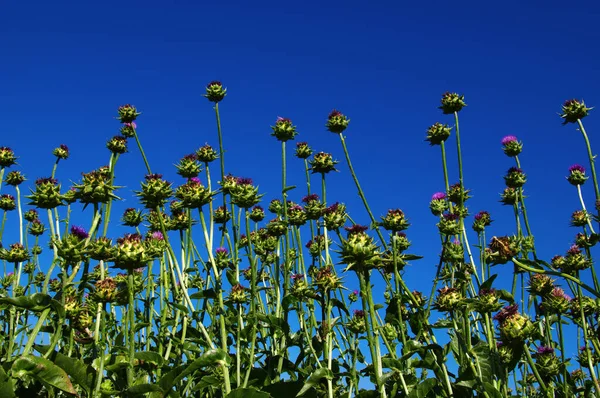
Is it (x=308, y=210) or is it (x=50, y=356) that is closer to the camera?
(x=50, y=356)

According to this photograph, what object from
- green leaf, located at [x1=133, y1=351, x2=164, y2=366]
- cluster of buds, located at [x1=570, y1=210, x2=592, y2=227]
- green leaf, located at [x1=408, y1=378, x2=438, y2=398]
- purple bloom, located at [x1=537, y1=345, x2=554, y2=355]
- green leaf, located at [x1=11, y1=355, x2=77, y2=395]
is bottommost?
green leaf, located at [x1=408, y1=378, x2=438, y2=398]

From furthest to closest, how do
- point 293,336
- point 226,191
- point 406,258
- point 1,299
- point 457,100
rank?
point 457,100 < point 226,191 < point 293,336 < point 406,258 < point 1,299

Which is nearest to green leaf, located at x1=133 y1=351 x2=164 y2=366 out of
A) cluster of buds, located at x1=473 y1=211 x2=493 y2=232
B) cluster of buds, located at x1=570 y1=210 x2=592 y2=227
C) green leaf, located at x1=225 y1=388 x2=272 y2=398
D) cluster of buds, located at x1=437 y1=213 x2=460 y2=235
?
green leaf, located at x1=225 y1=388 x2=272 y2=398

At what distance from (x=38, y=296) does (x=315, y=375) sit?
7.74ft

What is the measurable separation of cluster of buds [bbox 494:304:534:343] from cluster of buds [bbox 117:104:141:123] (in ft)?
A: 21.9

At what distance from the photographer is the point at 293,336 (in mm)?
5965

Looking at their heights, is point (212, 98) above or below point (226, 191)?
above

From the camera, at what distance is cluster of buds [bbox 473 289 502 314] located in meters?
5.00

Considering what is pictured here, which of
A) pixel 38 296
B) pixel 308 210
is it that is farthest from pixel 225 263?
pixel 38 296

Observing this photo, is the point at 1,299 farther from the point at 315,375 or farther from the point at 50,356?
the point at 315,375

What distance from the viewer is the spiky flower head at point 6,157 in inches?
362

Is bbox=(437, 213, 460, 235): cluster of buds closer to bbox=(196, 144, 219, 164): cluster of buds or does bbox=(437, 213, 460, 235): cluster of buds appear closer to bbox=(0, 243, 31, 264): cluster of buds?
bbox=(196, 144, 219, 164): cluster of buds

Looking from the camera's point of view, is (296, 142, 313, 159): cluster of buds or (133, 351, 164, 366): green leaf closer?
(133, 351, 164, 366): green leaf

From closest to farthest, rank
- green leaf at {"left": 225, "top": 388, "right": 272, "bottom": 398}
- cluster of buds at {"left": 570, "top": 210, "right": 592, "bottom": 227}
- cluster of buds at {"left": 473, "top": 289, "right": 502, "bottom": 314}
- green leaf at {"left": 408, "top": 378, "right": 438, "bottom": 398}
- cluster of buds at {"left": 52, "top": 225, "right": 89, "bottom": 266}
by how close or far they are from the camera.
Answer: green leaf at {"left": 225, "top": 388, "right": 272, "bottom": 398}, green leaf at {"left": 408, "top": 378, "right": 438, "bottom": 398}, cluster of buds at {"left": 52, "top": 225, "right": 89, "bottom": 266}, cluster of buds at {"left": 473, "top": 289, "right": 502, "bottom": 314}, cluster of buds at {"left": 570, "top": 210, "right": 592, "bottom": 227}
